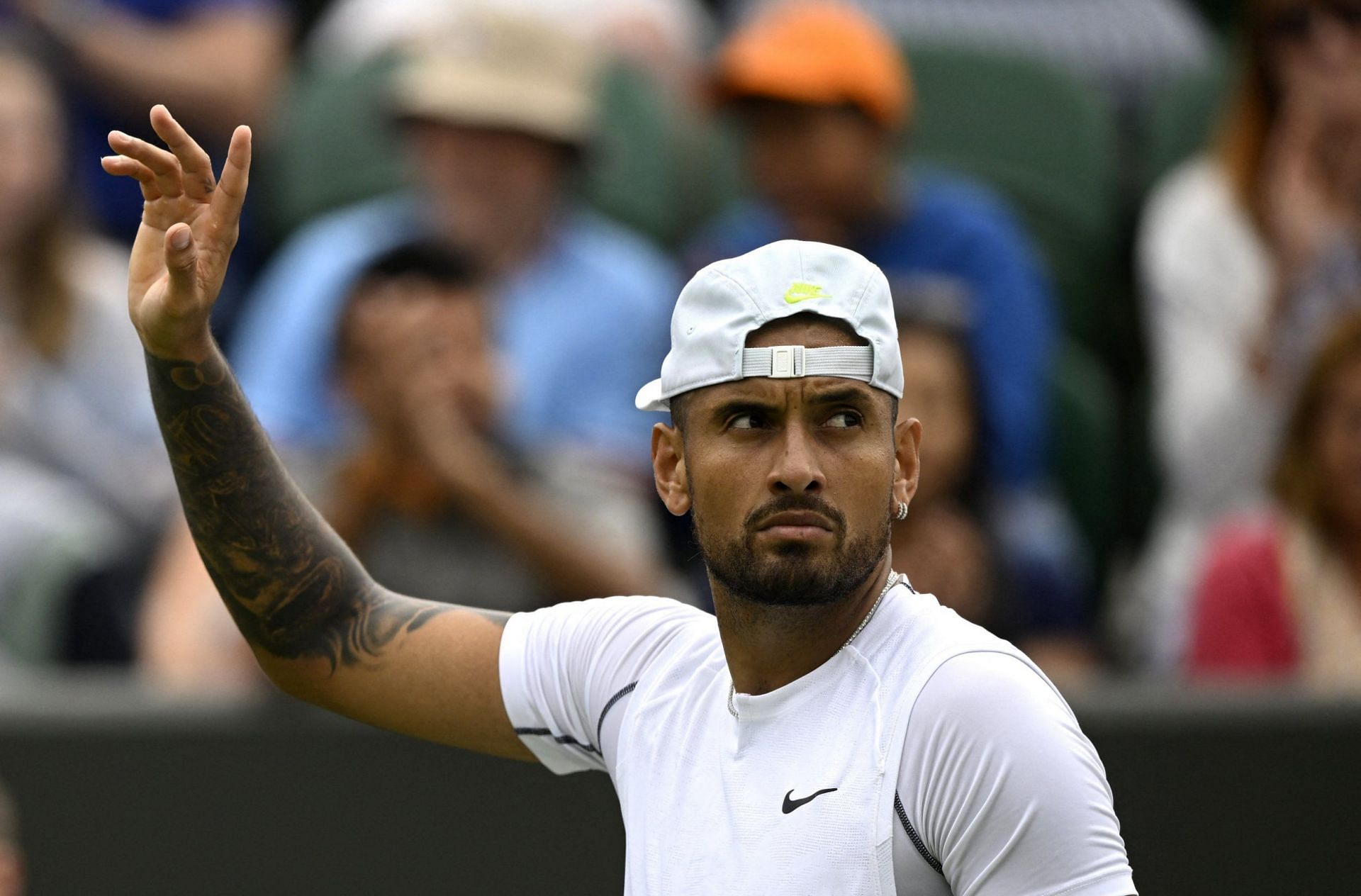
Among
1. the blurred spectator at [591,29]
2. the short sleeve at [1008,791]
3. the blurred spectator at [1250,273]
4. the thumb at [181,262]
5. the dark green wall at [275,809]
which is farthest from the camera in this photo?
the blurred spectator at [591,29]

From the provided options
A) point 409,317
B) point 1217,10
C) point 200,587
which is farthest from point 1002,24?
point 200,587

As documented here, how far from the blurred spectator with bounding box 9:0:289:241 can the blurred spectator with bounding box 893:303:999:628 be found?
241cm

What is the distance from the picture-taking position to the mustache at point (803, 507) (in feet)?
7.06

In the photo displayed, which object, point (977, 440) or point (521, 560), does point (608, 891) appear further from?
point (977, 440)

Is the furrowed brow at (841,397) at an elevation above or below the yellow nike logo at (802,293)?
below

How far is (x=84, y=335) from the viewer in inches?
221

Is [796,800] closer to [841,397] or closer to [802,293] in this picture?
[841,397]

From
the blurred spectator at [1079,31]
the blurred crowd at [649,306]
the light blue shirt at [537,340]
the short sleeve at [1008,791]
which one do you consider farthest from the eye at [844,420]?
the blurred spectator at [1079,31]

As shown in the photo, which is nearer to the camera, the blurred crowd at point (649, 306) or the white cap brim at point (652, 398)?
the white cap brim at point (652, 398)

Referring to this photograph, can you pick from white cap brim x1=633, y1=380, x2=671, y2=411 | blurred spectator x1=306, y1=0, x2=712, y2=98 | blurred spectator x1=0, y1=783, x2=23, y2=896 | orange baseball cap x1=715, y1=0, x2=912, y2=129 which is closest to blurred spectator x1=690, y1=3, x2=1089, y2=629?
orange baseball cap x1=715, y1=0, x2=912, y2=129

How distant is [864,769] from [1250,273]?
150 inches

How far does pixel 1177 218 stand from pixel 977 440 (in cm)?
105

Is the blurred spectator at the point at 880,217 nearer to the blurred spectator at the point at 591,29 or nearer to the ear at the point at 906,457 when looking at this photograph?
the blurred spectator at the point at 591,29

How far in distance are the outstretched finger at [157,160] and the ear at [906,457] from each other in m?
0.94
